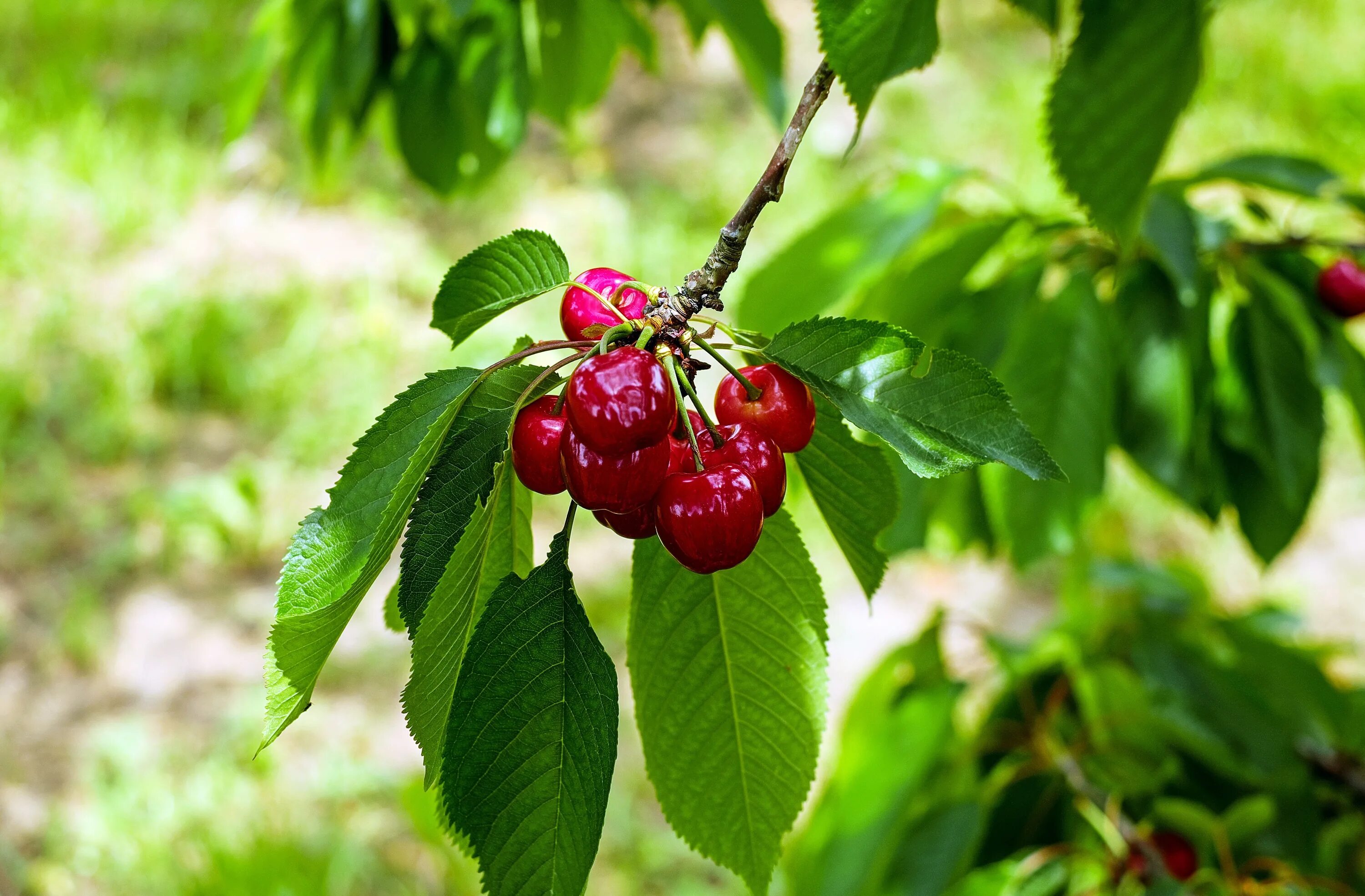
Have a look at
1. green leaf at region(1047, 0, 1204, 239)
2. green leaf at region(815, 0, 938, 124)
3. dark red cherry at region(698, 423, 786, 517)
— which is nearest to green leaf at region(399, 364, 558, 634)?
dark red cherry at region(698, 423, 786, 517)

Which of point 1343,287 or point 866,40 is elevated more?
point 866,40

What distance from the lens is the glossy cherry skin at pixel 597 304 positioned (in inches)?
22.9

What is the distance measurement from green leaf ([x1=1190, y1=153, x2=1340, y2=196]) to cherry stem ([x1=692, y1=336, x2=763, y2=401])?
79cm

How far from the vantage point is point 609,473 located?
1.62ft

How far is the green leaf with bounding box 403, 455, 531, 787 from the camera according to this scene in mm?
513

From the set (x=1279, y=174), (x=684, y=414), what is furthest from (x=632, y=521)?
(x=1279, y=174)

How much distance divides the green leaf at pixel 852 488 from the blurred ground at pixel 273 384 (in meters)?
0.81

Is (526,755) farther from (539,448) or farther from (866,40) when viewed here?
(866,40)

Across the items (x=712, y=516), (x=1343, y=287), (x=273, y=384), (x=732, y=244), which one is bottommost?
(x=1343, y=287)

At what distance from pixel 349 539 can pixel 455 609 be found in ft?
0.22

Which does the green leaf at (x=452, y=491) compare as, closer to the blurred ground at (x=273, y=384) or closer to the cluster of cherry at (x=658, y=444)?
the cluster of cherry at (x=658, y=444)

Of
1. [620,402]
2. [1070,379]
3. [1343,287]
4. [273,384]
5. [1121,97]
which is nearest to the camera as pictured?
[620,402]

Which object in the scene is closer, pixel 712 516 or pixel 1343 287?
pixel 712 516

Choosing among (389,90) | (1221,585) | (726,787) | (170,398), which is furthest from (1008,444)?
(170,398)
